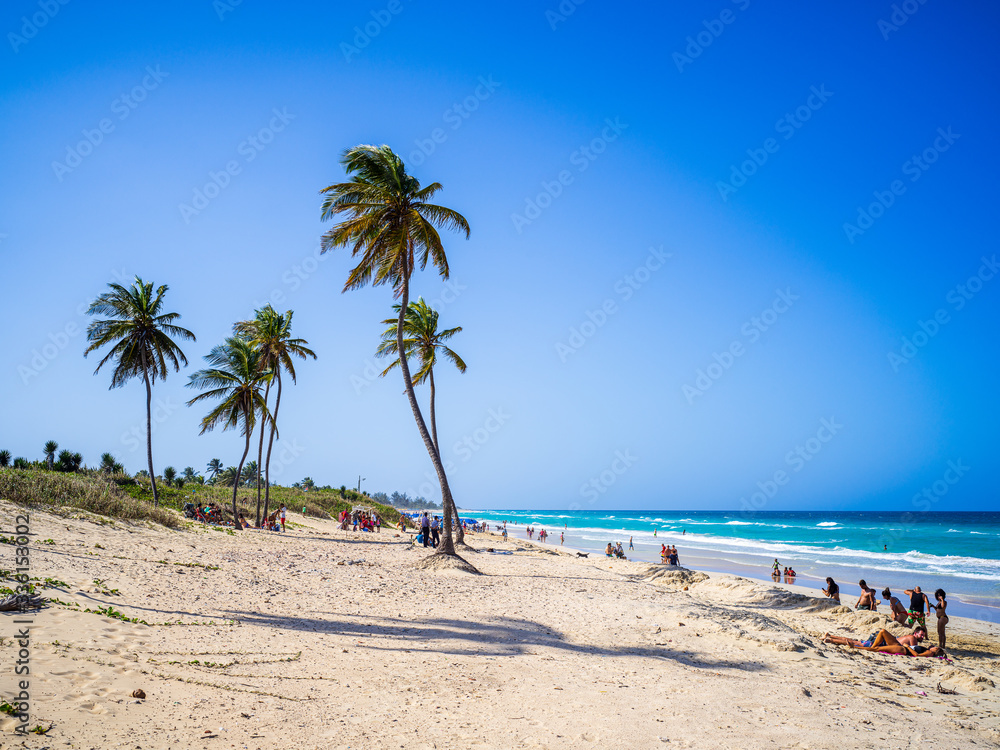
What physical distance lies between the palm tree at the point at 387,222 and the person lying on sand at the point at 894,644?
9.89m

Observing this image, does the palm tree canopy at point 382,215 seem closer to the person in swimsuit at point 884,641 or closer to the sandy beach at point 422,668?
the sandy beach at point 422,668

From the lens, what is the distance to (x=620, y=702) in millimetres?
6457

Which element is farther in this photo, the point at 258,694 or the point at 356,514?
the point at 356,514

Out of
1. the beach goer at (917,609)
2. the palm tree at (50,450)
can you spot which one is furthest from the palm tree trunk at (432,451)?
the palm tree at (50,450)

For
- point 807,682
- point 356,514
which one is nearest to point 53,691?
point 807,682

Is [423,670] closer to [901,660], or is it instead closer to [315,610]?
[315,610]

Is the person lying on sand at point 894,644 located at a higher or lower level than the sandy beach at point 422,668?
lower

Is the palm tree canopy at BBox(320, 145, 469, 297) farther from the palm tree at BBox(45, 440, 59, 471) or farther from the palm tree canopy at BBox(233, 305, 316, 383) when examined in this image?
the palm tree at BBox(45, 440, 59, 471)

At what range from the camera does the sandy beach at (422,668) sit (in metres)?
5.05

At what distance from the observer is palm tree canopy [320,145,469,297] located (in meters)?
16.8

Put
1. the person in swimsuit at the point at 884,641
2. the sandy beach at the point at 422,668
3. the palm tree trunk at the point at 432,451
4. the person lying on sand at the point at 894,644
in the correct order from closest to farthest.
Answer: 1. the sandy beach at the point at 422,668
2. the person lying on sand at the point at 894,644
3. the person in swimsuit at the point at 884,641
4. the palm tree trunk at the point at 432,451

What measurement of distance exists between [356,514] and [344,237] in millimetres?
21290

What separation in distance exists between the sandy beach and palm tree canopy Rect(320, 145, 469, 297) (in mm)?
9529

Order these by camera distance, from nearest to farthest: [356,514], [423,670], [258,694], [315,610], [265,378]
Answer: [258,694], [423,670], [315,610], [265,378], [356,514]
